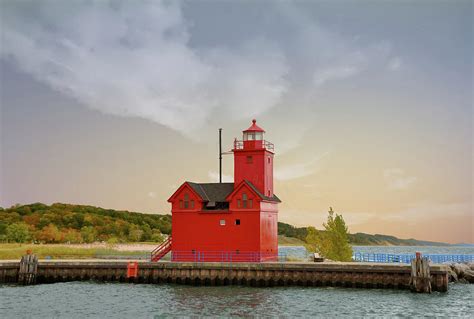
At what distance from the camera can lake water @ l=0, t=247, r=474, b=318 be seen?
3475 centimetres

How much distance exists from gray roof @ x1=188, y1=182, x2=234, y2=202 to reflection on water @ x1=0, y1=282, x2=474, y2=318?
1007cm

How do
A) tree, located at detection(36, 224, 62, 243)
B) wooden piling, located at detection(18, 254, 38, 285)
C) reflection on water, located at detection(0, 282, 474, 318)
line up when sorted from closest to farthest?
reflection on water, located at detection(0, 282, 474, 318)
wooden piling, located at detection(18, 254, 38, 285)
tree, located at detection(36, 224, 62, 243)

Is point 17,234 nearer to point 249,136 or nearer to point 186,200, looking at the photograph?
point 186,200

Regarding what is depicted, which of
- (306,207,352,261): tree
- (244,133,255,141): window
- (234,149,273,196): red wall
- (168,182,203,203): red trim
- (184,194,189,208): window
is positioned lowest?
(306,207,352,261): tree

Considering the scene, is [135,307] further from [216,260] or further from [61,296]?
[216,260]

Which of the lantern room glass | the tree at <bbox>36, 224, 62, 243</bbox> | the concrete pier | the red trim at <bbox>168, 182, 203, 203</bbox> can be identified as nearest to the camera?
the concrete pier

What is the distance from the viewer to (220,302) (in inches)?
1500

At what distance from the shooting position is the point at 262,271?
46219 mm

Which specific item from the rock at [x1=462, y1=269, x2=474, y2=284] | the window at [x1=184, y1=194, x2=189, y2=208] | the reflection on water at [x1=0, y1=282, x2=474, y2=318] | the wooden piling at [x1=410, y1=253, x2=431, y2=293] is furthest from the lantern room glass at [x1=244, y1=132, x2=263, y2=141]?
the rock at [x1=462, y1=269, x2=474, y2=284]

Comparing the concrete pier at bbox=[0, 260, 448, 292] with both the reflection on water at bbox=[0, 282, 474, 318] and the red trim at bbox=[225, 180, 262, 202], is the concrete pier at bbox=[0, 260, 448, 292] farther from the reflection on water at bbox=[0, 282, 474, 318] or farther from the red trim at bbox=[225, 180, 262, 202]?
the red trim at bbox=[225, 180, 262, 202]

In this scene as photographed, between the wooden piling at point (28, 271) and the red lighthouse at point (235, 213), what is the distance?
11.2m

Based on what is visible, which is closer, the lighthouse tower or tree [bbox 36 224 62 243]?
the lighthouse tower

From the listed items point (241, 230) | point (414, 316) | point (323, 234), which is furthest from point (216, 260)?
point (414, 316)

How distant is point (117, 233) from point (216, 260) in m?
76.1
